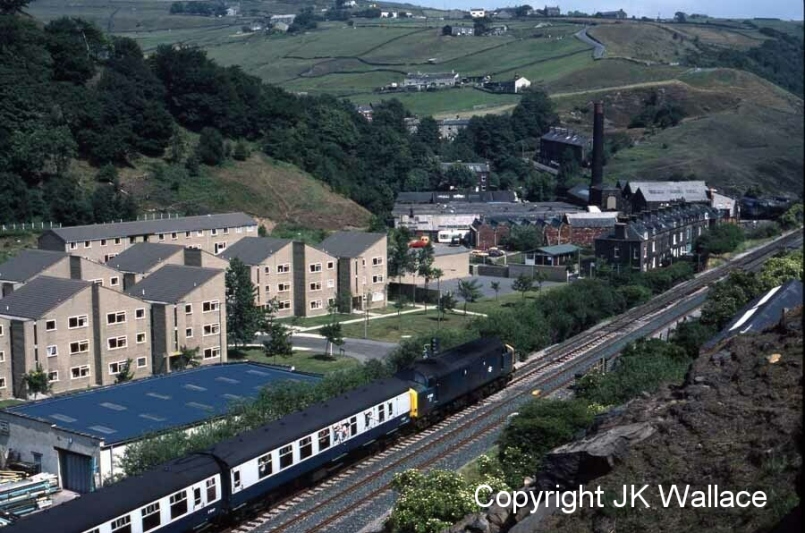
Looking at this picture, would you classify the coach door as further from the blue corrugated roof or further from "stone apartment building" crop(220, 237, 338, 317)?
"stone apartment building" crop(220, 237, 338, 317)

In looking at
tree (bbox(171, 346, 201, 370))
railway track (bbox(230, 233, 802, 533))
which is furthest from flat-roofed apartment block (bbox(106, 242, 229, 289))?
railway track (bbox(230, 233, 802, 533))

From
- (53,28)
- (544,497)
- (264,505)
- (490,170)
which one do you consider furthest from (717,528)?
(490,170)

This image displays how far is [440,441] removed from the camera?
2041 centimetres

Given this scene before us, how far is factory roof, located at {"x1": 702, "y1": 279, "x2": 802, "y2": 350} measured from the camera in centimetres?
2088

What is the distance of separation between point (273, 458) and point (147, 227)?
24.4 meters

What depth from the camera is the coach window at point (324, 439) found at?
17812mm

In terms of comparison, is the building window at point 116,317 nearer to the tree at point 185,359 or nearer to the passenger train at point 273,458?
the tree at point 185,359

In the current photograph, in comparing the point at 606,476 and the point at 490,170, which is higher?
the point at 606,476

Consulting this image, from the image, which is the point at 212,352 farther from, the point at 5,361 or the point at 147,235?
the point at 147,235

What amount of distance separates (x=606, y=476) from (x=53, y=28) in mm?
52144

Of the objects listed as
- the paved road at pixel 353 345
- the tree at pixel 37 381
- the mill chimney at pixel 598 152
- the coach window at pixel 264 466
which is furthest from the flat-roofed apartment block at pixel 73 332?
the mill chimney at pixel 598 152

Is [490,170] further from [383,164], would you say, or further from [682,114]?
[682,114]

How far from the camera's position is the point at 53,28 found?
5697 cm

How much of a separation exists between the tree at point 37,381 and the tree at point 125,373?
6.02ft
